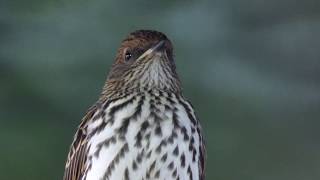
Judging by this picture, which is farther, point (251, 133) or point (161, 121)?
point (251, 133)

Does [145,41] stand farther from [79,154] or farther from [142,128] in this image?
[79,154]

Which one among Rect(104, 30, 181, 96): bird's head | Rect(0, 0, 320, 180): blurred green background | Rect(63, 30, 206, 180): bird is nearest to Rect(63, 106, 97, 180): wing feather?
Rect(63, 30, 206, 180): bird

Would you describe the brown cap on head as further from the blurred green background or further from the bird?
the blurred green background

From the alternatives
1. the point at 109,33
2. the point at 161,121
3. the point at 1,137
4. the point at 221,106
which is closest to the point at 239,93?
the point at 221,106

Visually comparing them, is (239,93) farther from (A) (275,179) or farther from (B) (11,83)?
(B) (11,83)

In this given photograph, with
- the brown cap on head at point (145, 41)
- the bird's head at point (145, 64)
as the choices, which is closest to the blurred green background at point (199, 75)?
the bird's head at point (145, 64)

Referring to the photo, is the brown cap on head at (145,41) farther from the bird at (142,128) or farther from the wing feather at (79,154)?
the wing feather at (79,154)

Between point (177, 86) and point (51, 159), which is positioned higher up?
point (177, 86)
